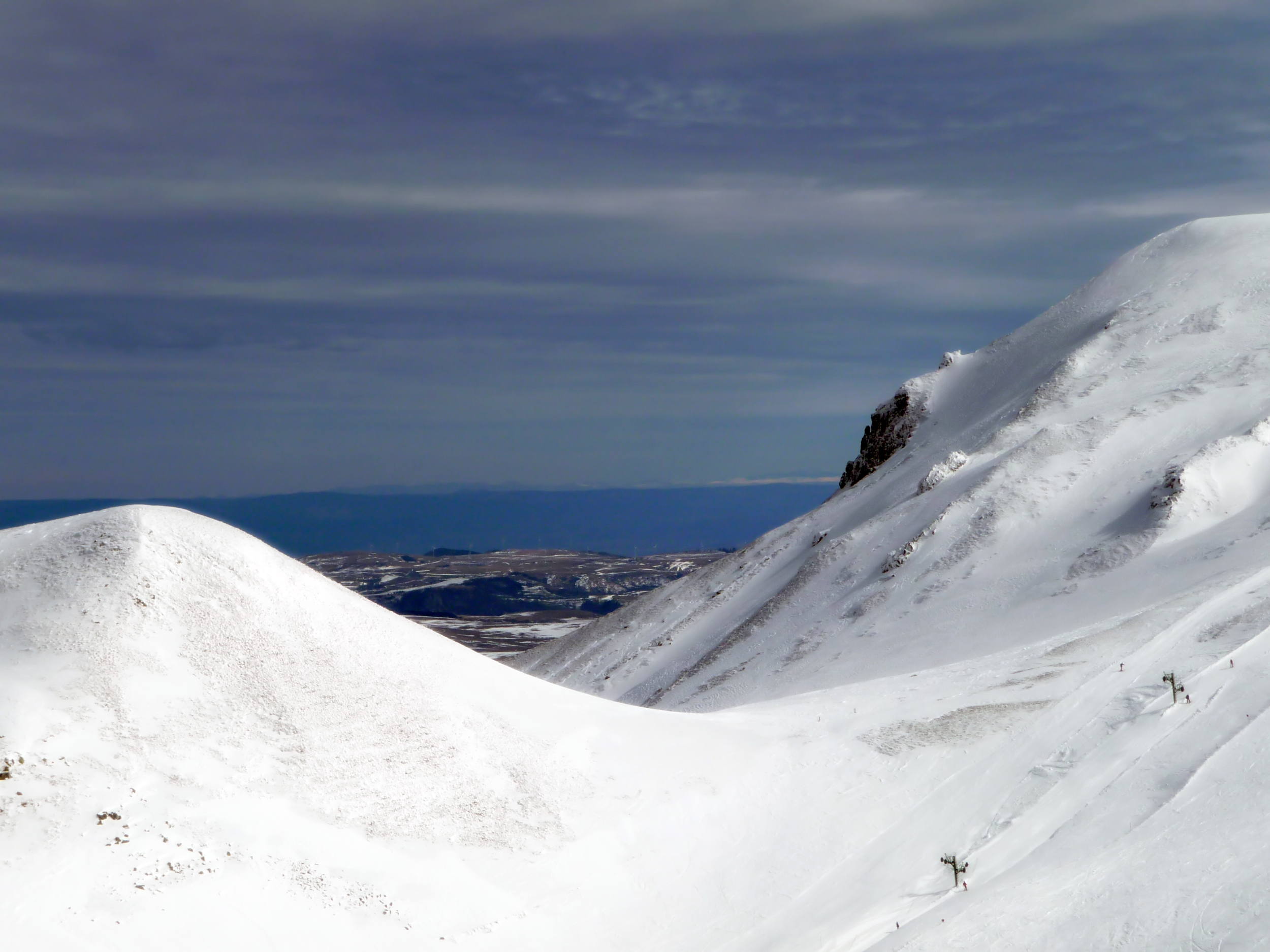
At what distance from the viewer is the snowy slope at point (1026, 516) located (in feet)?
139

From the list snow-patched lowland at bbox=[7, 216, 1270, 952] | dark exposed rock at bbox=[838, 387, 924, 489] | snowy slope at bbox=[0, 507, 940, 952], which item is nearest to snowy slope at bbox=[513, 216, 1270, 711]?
dark exposed rock at bbox=[838, 387, 924, 489]

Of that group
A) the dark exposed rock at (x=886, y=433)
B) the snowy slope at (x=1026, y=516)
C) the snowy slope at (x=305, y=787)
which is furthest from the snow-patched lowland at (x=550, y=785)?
the dark exposed rock at (x=886, y=433)

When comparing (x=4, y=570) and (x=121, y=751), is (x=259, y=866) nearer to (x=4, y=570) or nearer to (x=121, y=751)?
(x=121, y=751)

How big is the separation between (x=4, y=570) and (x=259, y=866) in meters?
8.83

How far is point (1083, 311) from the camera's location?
243ft

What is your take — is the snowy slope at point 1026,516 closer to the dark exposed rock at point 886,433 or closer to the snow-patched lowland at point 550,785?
the dark exposed rock at point 886,433

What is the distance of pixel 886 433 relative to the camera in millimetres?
80438

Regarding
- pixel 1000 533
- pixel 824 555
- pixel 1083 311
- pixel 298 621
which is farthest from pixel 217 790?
pixel 1083 311

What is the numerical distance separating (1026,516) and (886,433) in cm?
3026

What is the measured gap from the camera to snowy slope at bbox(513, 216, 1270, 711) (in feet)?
139

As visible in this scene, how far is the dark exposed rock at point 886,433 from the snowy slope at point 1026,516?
1.88 feet

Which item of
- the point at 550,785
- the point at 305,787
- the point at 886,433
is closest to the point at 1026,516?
the point at 886,433

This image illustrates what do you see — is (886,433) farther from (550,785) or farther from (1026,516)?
(550,785)

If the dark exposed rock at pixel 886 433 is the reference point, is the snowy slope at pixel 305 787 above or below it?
below
